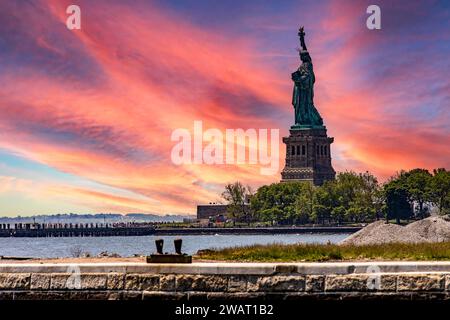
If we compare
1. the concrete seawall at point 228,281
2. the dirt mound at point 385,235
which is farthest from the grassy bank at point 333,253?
the dirt mound at point 385,235

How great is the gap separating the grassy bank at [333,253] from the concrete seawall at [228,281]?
571 centimetres

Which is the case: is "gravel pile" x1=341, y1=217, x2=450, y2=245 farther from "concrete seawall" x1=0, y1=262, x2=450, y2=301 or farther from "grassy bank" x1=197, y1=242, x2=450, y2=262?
"concrete seawall" x1=0, y1=262, x2=450, y2=301

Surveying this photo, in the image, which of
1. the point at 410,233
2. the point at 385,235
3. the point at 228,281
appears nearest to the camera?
the point at 228,281

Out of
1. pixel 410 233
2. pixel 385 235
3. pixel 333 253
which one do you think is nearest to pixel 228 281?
pixel 333 253

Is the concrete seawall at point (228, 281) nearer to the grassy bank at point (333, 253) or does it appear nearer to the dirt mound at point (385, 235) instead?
the grassy bank at point (333, 253)

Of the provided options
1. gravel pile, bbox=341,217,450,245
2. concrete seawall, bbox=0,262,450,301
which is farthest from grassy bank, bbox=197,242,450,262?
gravel pile, bbox=341,217,450,245

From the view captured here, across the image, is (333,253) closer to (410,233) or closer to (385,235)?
(385,235)

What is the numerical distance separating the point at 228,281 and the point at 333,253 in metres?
7.36

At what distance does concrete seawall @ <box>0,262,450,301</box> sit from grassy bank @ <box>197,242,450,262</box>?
571cm

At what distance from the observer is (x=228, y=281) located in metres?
26.6

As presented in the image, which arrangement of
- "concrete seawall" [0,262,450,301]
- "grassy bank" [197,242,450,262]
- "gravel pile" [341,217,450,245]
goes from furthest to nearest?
"gravel pile" [341,217,450,245], "grassy bank" [197,242,450,262], "concrete seawall" [0,262,450,301]

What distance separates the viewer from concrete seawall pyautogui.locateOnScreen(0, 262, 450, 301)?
2611cm
